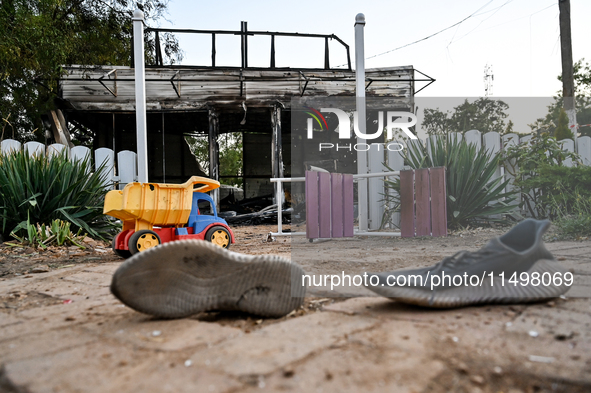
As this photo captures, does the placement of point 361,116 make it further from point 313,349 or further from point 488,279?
point 313,349

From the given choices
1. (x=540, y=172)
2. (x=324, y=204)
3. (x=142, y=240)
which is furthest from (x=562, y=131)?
(x=142, y=240)

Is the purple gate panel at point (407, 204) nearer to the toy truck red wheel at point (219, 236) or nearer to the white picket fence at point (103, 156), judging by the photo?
the toy truck red wheel at point (219, 236)

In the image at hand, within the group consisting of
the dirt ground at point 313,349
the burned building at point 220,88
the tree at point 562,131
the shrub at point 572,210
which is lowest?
the dirt ground at point 313,349

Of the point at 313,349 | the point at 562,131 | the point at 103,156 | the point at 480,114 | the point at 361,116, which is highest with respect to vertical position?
the point at 480,114

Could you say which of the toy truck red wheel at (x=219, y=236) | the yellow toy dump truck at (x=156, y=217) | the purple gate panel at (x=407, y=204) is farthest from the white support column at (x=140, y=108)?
the purple gate panel at (x=407, y=204)

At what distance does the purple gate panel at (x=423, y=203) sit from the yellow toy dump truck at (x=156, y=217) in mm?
1970

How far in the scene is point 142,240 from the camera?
3309mm

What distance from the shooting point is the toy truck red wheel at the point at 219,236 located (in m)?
3.62

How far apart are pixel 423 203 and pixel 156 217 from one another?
8.66ft

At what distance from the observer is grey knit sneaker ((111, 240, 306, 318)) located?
1245mm

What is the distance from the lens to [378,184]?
216 inches

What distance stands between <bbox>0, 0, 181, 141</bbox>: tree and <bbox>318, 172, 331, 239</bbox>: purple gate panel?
6.22 metres

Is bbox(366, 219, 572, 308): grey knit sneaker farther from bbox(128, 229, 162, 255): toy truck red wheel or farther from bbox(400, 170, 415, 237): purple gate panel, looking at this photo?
bbox(400, 170, 415, 237): purple gate panel

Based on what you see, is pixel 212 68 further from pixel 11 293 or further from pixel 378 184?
pixel 11 293
